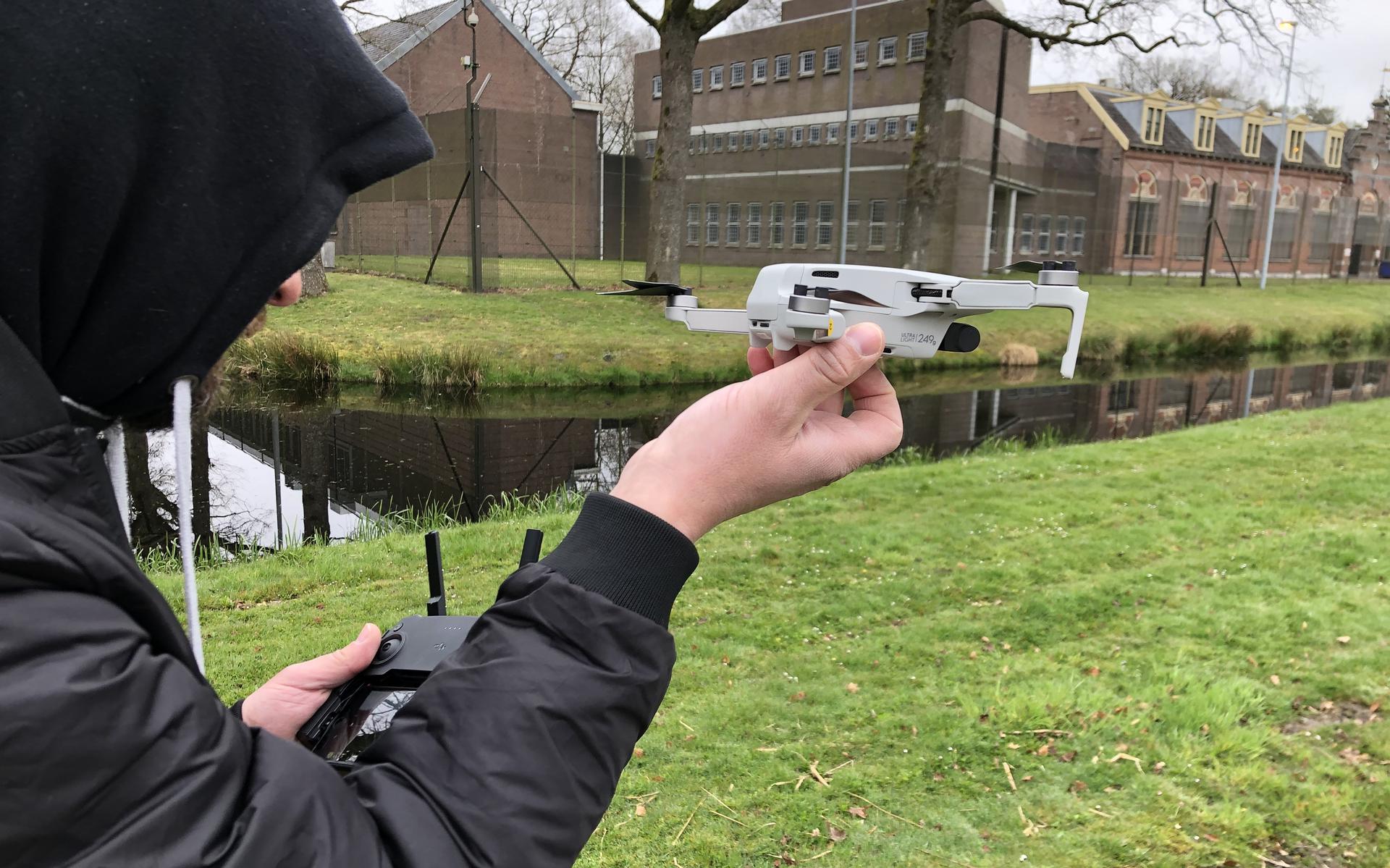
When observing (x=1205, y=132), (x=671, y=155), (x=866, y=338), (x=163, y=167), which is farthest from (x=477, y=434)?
(x=1205, y=132)

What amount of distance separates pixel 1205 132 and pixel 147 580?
2024 inches

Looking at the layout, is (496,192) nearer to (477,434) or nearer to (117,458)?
(477,434)

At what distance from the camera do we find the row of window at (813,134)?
3319cm

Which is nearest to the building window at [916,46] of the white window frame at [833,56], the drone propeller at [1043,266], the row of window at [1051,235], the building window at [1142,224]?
the white window frame at [833,56]

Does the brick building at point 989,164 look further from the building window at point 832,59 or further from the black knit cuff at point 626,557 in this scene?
the black knit cuff at point 626,557

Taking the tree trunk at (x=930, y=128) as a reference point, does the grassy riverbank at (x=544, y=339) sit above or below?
below

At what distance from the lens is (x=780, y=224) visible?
76.7 ft

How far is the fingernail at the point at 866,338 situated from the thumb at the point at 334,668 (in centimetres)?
82

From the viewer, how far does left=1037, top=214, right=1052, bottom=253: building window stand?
→ 31922 millimetres

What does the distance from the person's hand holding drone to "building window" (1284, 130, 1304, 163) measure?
5793cm

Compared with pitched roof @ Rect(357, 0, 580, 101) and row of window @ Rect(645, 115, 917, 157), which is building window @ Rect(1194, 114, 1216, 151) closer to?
row of window @ Rect(645, 115, 917, 157)

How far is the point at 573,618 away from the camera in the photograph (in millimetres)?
986

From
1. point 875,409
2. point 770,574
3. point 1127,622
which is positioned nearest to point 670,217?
point 770,574

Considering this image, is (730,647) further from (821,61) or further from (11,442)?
(821,61)
